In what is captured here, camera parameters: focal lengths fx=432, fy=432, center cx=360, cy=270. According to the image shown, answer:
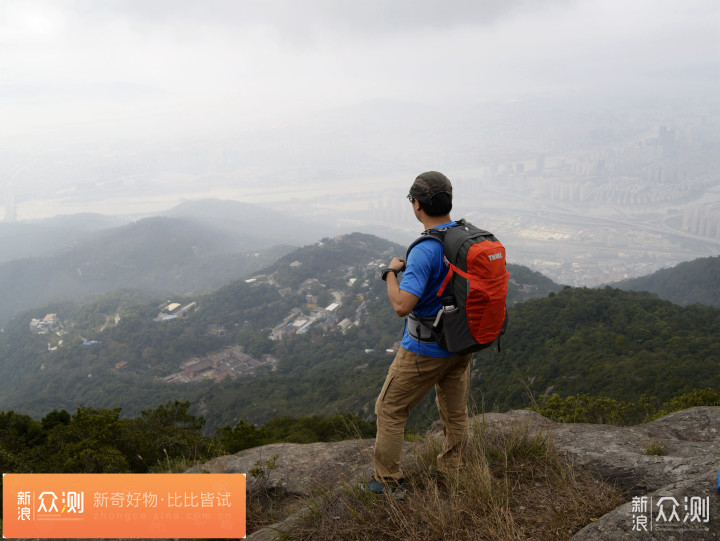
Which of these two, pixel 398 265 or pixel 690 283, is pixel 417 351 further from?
pixel 690 283

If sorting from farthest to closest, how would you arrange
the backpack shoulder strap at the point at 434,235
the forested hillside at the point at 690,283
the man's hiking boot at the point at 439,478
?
1. the forested hillside at the point at 690,283
2. the man's hiking boot at the point at 439,478
3. the backpack shoulder strap at the point at 434,235

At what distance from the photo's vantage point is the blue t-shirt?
8.59 feet

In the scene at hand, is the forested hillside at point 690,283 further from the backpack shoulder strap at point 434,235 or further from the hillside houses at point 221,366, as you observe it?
the backpack shoulder strap at point 434,235

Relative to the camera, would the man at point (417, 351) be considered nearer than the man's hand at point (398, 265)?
Yes

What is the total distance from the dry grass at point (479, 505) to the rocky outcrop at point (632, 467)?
0.77 ft

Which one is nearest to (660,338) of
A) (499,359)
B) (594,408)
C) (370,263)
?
(499,359)

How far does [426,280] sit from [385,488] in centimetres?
142

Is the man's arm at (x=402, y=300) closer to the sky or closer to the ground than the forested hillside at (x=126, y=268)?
closer to the sky

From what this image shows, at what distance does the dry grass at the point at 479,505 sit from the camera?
8.05 ft

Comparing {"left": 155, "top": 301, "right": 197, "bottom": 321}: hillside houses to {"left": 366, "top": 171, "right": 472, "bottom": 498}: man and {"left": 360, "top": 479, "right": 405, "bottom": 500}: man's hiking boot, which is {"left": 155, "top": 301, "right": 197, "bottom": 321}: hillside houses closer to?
{"left": 360, "top": 479, "right": 405, "bottom": 500}: man's hiking boot

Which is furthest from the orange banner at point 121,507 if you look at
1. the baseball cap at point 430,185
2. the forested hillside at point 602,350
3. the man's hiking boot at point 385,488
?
the forested hillside at point 602,350

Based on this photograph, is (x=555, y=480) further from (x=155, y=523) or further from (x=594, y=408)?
(x=594, y=408)

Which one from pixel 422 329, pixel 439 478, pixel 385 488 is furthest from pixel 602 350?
pixel 422 329

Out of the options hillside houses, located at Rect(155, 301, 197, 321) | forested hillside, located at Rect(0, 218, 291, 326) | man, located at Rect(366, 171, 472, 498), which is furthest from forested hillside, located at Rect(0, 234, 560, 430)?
forested hillside, located at Rect(0, 218, 291, 326)
